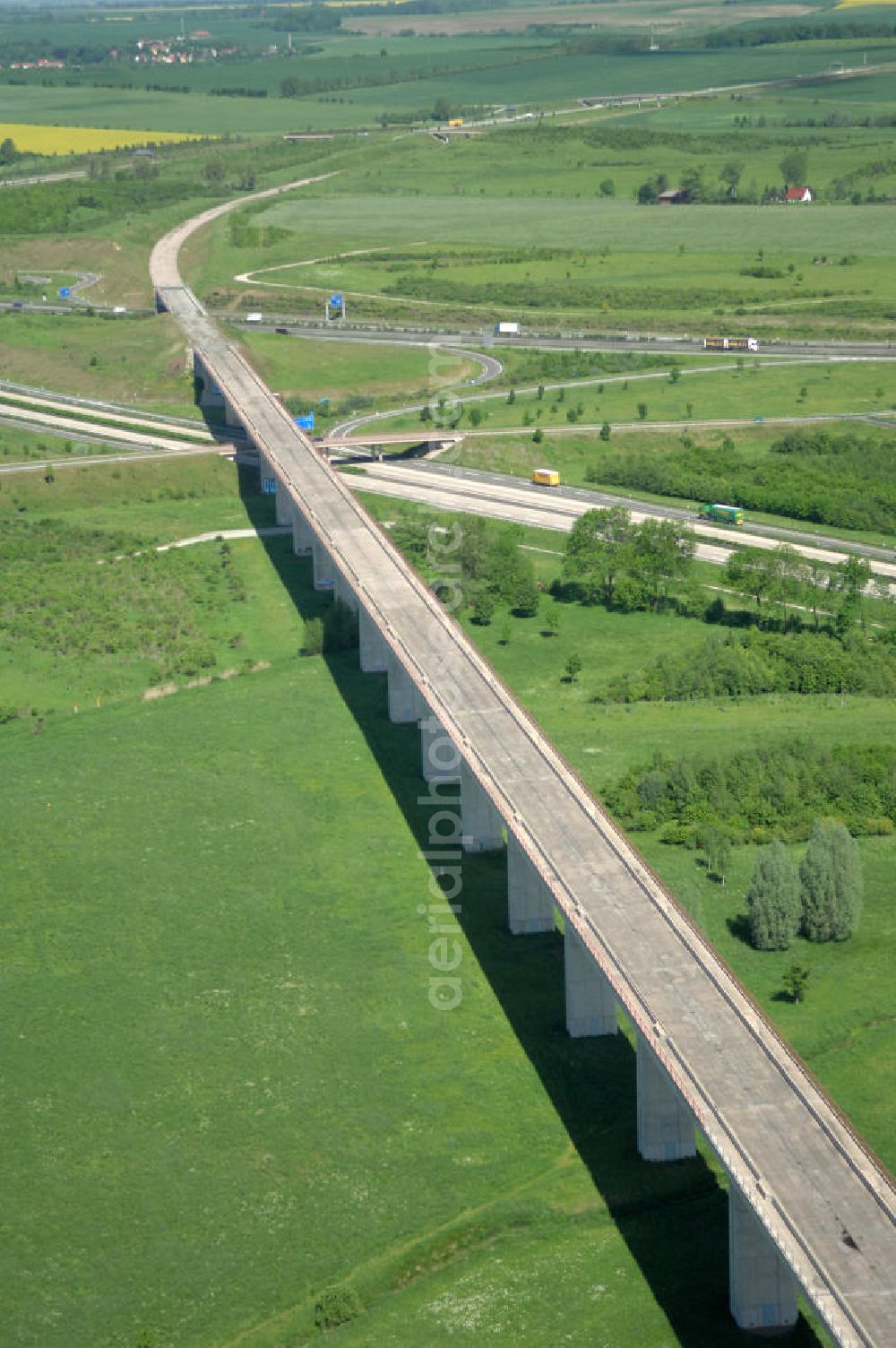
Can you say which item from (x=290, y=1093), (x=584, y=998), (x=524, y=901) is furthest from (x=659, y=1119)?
(x=524, y=901)

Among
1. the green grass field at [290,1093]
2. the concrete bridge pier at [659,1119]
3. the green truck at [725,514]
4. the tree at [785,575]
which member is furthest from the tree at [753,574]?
the concrete bridge pier at [659,1119]

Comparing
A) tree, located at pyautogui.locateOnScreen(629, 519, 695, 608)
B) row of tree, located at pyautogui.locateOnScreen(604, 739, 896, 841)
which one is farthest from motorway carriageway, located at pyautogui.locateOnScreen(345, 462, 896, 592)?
row of tree, located at pyautogui.locateOnScreen(604, 739, 896, 841)

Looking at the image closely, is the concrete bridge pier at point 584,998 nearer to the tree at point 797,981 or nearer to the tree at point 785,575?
the tree at point 797,981

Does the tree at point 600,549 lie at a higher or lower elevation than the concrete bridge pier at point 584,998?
higher

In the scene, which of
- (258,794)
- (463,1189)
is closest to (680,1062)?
(463,1189)

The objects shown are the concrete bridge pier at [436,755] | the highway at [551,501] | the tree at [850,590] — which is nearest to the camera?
the concrete bridge pier at [436,755]

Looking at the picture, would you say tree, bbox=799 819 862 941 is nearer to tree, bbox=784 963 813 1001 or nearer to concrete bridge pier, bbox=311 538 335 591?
tree, bbox=784 963 813 1001
